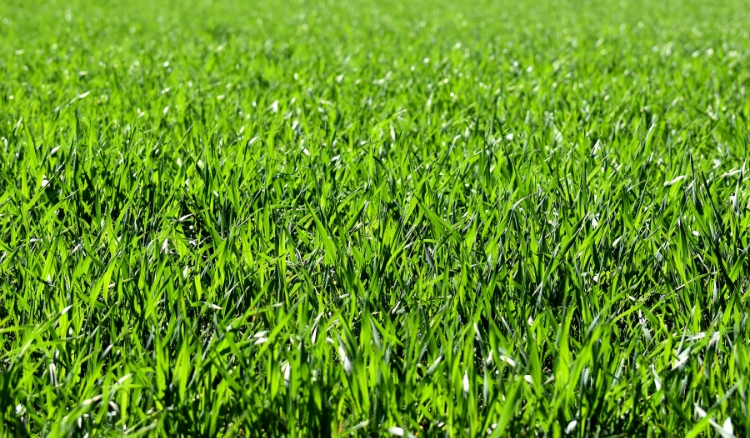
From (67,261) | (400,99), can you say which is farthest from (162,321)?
(400,99)

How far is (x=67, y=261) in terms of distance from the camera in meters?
1.96

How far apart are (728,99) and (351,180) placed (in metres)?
2.89

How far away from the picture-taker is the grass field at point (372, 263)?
1.47m

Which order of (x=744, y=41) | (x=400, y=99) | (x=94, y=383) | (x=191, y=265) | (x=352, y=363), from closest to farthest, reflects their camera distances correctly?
(x=352, y=363)
(x=94, y=383)
(x=191, y=265)
(x=400, y=99)
(x=744, y=41)

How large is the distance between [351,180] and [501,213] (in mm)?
687

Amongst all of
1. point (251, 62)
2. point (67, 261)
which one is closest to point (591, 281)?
point (67, 261)

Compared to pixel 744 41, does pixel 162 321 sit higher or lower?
higher

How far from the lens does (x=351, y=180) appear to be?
110 inches

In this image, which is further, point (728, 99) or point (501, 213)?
point (728, 99)

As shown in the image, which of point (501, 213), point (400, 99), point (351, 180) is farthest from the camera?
point (400, 99)

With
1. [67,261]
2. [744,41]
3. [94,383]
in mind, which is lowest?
[744,41]

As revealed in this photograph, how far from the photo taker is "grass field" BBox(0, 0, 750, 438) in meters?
1.47

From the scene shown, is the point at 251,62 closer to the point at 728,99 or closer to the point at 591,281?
A: the point at 728,99

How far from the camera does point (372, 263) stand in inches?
80.0
